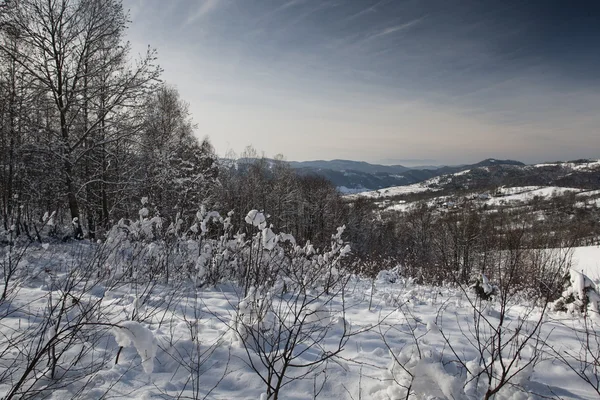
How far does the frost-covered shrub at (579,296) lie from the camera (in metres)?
4.51

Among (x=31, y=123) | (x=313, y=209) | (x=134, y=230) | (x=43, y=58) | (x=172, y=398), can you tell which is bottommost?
(x=313, y=209)


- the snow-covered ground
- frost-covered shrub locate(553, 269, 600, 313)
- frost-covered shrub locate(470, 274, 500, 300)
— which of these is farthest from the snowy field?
the snow-covered ground

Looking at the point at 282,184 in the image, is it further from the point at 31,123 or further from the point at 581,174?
the point at 581,174

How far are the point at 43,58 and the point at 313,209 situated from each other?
2565 cm

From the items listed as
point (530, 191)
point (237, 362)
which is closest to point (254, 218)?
point (237, 362)

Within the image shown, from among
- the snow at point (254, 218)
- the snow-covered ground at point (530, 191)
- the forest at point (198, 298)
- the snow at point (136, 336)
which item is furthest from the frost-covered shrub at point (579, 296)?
the snow-covered ground at point (530, 191)

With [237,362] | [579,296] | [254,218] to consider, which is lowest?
[579,296]

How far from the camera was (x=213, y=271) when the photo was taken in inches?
236

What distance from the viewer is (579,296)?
468 centimetres

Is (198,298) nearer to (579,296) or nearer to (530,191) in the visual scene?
(579,296)

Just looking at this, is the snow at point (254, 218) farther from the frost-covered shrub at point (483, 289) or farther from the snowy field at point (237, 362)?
the frost-covered shrub at point (483, 289)

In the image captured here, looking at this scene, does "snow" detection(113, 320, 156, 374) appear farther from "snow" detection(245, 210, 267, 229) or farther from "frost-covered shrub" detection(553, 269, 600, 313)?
"frost-covered shrub" detection(553, 269, 600, 313)

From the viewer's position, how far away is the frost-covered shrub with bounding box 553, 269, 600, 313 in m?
4.51

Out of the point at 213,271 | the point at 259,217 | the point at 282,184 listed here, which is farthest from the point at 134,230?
the point at 282,184
